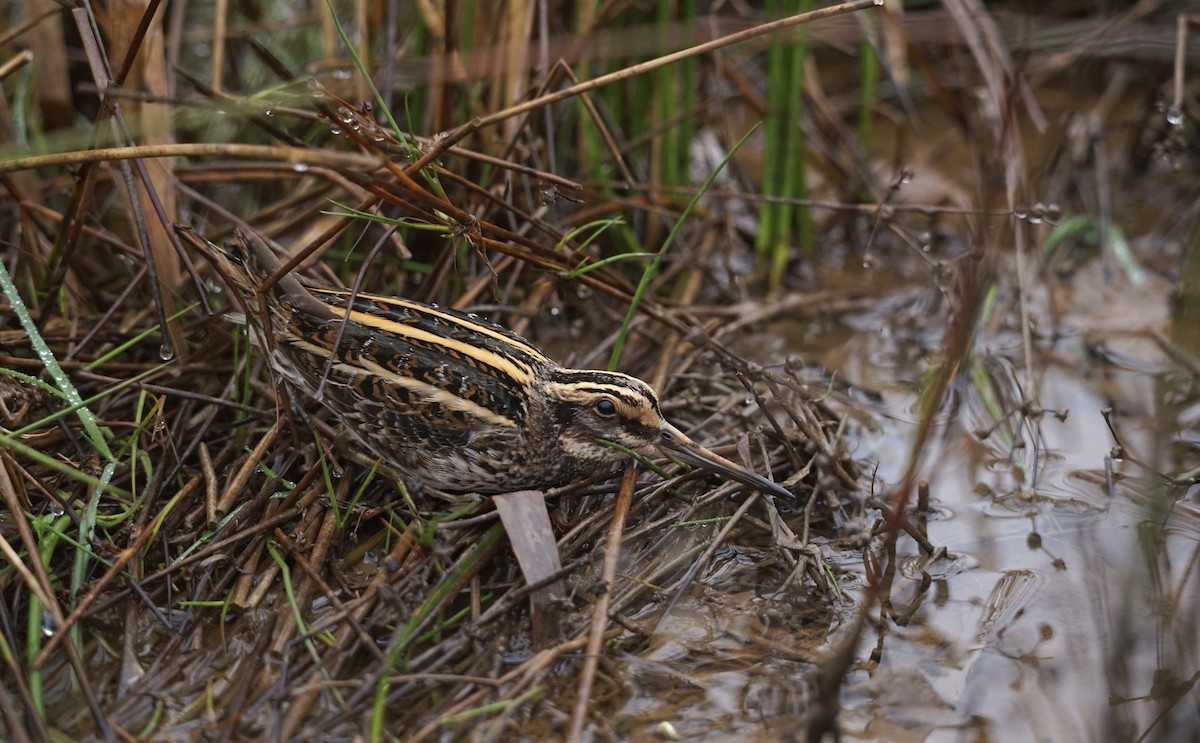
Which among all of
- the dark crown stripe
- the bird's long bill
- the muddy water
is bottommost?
the muddy water

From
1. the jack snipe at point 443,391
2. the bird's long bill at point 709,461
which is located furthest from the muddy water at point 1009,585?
the jack snipe at point 443,391

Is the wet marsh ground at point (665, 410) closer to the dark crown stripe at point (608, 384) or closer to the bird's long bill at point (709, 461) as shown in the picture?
the bird's long bill at point (709, 461)

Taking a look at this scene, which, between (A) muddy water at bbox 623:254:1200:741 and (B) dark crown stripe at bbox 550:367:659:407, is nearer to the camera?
(A) muddy water at bbox 623:254:1200:741

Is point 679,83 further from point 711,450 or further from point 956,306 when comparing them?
point 711,450

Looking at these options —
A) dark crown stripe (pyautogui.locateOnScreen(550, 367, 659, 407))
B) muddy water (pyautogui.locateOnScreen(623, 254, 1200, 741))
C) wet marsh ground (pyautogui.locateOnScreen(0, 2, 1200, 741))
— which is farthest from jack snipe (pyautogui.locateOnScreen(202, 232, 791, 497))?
muddy water (pyautogui.locateOnScreen(623, 254, 1200, 741))

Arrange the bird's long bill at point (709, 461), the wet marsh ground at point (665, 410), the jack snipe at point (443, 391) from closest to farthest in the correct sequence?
the wet marsh ground at point (665, 410) → the jack snipe at point (443, 391) → the bird's long bill at point (709, 461)

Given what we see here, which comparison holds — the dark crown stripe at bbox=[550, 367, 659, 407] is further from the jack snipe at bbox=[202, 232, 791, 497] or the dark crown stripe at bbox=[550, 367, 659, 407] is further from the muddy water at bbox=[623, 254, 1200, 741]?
the muddy water at bbox=[623, 254, 1200, 741]

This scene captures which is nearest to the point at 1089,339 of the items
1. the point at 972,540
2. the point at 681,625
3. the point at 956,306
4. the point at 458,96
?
the point at 956,306
